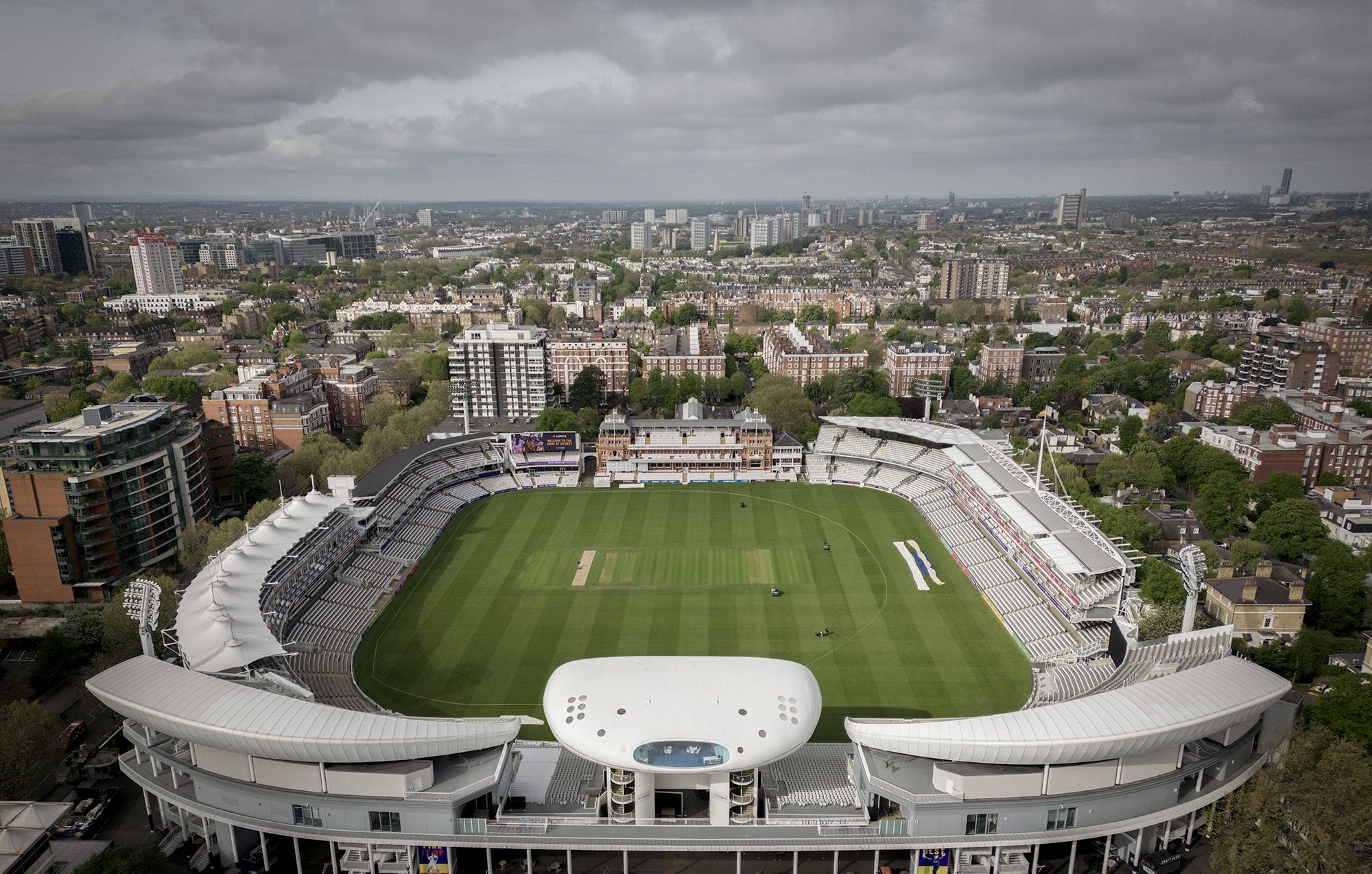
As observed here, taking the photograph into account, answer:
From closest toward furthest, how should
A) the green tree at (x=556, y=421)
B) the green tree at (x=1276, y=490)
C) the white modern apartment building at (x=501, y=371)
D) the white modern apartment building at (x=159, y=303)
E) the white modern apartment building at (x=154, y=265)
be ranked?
the green tree at (x=1276, y=490) → the green tree at (x=556, y=421) → the white modern apartment building at (x=501, y=371) → the white modern apartment building at (x=159, y=303) → the white modern apartment building at (x=154, y=265)

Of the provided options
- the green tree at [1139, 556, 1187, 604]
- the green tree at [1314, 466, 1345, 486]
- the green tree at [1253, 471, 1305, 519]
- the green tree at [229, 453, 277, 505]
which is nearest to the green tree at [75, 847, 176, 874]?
the green tree at [229, 453, 277, 505]

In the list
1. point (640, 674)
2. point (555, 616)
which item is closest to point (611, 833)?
point (640, 674)

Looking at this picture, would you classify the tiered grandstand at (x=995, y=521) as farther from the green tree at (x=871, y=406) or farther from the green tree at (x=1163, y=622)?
the green tree at (x=871, y=406)

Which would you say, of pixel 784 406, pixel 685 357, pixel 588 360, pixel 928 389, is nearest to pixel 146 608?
pixel 784 406

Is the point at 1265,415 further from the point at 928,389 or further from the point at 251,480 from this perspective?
the point at 251,480

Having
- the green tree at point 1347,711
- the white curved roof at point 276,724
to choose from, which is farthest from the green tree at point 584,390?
the green tree at point 1347,711
